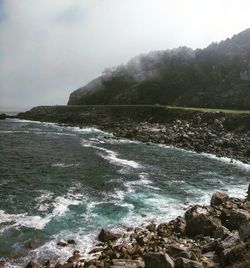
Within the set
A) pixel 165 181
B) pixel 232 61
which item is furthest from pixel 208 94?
pixel 165 181

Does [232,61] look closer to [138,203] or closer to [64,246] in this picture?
[138,203]

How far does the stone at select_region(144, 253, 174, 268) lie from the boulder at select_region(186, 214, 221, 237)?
27.7ft

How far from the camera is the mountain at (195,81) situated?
141250 mm

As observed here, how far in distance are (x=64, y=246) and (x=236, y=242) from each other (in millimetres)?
12390

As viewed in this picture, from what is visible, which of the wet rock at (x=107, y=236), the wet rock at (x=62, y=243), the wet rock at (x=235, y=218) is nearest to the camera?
the wet rock at (x=62, y=243)

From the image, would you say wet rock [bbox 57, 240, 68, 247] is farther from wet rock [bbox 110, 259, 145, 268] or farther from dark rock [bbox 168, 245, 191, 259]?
dark rock [bbox 168, 245, 191, 259]

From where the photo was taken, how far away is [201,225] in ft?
93.7

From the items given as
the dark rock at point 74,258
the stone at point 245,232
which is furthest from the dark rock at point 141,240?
the stone at point 245,232

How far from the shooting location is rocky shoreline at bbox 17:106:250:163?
74.8 m

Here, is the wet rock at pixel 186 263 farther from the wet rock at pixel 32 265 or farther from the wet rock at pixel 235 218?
the wet rock at pixel 235 218

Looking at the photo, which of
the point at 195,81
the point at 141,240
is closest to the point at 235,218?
the point at 141,240

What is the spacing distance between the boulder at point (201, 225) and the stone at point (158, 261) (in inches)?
332

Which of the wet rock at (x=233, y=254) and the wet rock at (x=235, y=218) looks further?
the wet rock at (x=235, y=218)

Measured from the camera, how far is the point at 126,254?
24.2 metres
